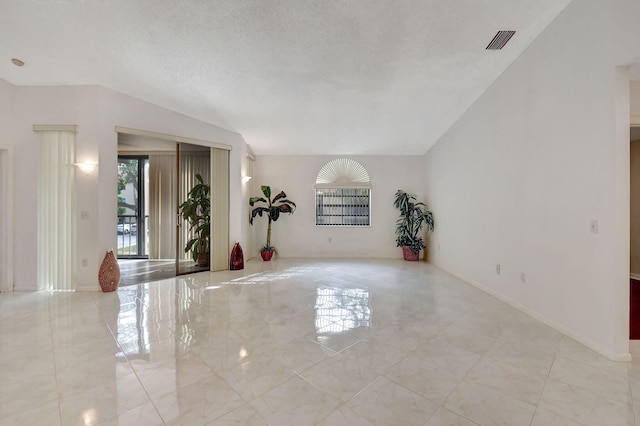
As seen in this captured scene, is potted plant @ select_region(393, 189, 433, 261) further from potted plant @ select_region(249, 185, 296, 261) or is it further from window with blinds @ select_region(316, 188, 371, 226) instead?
potted plant @ select_region(249, 185, 296, 261)

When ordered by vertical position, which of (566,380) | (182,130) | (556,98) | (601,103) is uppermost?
(182,130)

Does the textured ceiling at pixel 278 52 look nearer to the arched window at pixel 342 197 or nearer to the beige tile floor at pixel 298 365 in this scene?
the arched window at pixel 342 197

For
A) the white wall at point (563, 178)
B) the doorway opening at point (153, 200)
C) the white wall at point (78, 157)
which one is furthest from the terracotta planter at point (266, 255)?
the white wall at point (563, 178)

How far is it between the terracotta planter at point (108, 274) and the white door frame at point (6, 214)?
54.6 inches

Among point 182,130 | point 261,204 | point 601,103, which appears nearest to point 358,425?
point 601,103

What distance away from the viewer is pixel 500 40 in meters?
2.93

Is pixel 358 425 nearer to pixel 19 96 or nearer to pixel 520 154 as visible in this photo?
pixel 520 154

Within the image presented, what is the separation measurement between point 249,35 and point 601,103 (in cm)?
340

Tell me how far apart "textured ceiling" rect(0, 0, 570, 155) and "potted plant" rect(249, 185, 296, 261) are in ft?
6.63

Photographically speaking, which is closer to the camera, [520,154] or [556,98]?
[556,98]

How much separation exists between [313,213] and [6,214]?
5.37 m

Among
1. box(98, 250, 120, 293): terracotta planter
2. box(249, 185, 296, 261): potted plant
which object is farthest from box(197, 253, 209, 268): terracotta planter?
box(98, 250, 120, 293): terracotta planter

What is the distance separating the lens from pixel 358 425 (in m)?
1.46

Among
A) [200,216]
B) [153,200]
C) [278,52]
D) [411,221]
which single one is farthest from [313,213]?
[278,52]
